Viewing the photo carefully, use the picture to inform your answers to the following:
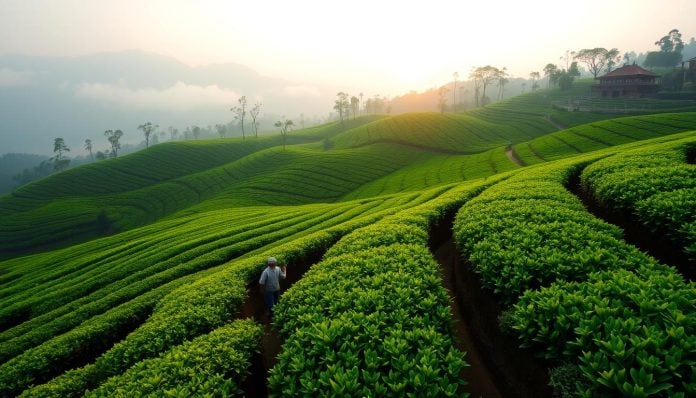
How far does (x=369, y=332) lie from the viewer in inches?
332

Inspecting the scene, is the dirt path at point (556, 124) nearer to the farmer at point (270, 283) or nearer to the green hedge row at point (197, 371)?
the farmer at point (270, 283)

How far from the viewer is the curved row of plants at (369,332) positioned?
6.95m

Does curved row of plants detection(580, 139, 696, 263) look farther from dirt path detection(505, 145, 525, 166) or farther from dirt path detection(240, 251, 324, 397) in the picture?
dirt path detection(505, 145, 525, 166)

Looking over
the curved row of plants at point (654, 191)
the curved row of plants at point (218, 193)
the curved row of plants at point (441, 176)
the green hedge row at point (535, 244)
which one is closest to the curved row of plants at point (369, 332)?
the green hedge row at point (535, 244)

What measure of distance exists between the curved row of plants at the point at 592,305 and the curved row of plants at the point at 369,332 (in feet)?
6.70

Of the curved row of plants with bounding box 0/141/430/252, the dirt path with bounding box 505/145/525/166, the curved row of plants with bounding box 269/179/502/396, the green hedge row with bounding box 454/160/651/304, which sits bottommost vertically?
the curved row of plants with bounding box 0/141/430/252

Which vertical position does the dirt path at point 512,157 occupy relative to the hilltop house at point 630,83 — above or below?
below

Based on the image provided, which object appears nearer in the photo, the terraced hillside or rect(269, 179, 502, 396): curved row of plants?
rect(269, 179, 502, 396): curved row of plants

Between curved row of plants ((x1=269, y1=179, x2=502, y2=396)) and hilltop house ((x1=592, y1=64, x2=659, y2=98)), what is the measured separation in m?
155

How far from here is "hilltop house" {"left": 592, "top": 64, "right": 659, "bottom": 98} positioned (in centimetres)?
12206

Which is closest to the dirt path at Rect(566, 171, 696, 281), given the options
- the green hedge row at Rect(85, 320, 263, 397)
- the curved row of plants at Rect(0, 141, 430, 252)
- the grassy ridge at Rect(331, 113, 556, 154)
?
the green hedge row at Rect(85, 320, 263, 397)

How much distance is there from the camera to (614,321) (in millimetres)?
7031

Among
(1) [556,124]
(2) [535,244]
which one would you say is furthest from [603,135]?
(2) [535,244]

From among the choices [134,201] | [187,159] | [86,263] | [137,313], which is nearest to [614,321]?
[137,313]
